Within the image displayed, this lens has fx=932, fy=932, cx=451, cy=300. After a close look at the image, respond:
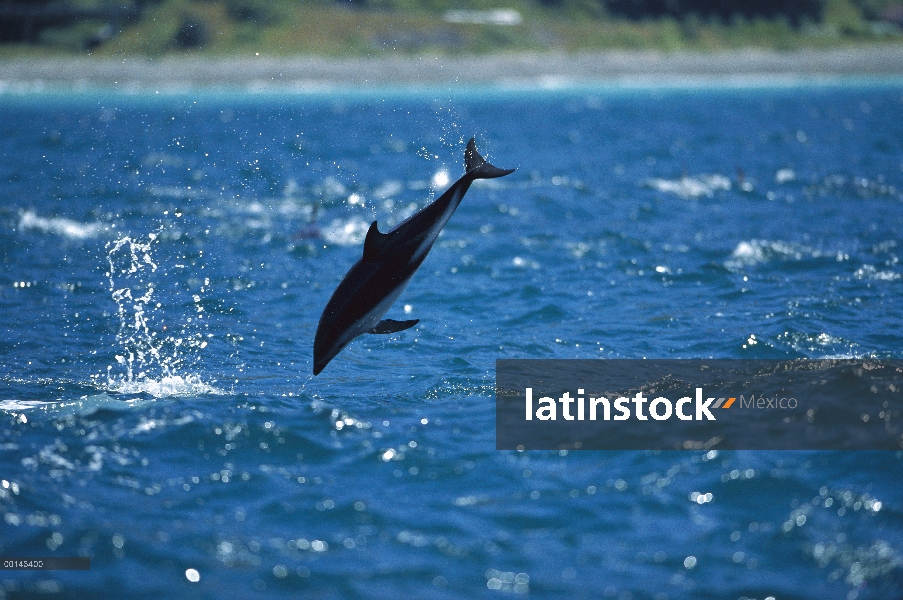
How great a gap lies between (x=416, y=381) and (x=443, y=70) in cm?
11498

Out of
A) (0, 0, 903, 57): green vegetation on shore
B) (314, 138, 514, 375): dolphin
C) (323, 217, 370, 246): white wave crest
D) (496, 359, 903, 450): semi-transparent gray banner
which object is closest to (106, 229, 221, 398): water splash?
(314, 138, 514, 375): dolphin

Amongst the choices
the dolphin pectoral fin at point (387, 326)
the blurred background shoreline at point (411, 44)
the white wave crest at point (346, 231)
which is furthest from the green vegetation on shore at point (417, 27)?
the dolphin pectoral fin at point (387, 326)

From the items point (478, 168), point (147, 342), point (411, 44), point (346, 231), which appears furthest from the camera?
point (411, 44)

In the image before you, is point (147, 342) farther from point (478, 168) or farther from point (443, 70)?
point (443, 70)

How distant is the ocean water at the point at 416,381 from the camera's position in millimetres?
7992

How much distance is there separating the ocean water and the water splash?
69mm

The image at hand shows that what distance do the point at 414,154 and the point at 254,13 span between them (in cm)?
10269

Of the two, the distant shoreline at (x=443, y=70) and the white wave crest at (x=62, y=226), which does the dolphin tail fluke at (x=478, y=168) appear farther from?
the distant shoreline at (x=443, y=70)

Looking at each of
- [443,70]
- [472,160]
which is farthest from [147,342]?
[443,70]

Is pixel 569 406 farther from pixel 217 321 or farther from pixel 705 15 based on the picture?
pixel 705 15

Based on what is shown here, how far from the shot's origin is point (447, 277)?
63.2 feet

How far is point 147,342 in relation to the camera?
1437 cm

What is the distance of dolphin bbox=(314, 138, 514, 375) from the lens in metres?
9.98

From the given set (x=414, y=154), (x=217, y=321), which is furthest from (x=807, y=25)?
(x=217, y=321)
